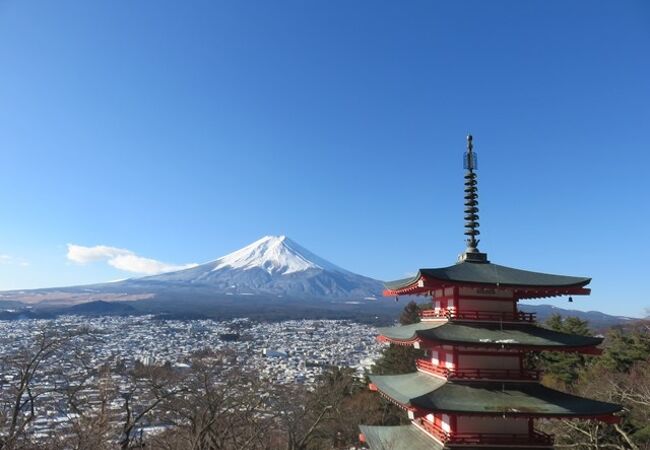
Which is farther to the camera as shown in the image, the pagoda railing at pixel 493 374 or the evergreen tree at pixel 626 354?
the evergreen tree at pixel 626 354

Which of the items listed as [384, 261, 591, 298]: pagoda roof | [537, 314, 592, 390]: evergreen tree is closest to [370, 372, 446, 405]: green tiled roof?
[384, 261, 591, 298]: pagoda roof

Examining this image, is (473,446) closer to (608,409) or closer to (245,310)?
(608,409)

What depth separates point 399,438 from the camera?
1479 cm

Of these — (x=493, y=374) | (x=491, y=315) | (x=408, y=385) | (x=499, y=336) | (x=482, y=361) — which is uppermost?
(x=491, y=315)

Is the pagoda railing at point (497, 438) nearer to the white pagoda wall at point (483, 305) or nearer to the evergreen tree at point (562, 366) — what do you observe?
the white pagoda wall at point (483, 305)

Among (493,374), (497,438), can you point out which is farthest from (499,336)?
(497,438)

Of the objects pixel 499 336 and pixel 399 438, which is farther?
pixel 399 438

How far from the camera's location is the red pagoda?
12.1 meters

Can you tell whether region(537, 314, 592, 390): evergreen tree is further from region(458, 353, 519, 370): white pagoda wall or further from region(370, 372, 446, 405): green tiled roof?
region(458, 353, 519, 370): white pagoda wall

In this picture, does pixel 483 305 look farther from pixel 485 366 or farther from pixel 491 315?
pixel 485 366

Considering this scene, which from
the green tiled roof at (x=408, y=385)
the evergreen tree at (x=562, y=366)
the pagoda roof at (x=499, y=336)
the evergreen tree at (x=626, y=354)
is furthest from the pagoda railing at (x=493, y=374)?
the evergreen tree at (x=626, y=354)

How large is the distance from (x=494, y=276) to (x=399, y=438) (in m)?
5.76

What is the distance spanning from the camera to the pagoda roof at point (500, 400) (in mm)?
11789

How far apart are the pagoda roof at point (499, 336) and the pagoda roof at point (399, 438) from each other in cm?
282
